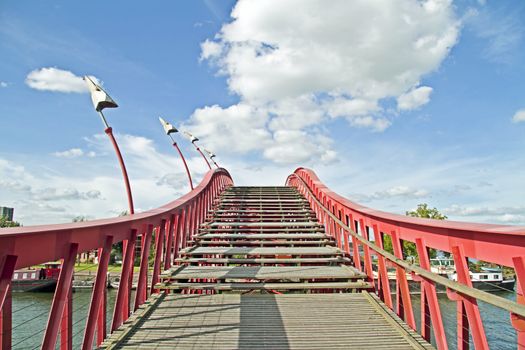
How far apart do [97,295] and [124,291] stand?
734 millimetres

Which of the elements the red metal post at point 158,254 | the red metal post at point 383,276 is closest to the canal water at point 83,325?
the red metal post at point 158,254

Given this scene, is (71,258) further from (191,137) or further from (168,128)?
(191,137)

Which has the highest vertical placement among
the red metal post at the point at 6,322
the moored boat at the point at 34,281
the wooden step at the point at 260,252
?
the wooden step at the point at 260,252

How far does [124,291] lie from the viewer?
13.5ft

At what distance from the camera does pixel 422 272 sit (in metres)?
3.00

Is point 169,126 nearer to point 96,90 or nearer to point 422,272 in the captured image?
point 96,90

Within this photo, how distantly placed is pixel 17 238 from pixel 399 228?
12.1 feet

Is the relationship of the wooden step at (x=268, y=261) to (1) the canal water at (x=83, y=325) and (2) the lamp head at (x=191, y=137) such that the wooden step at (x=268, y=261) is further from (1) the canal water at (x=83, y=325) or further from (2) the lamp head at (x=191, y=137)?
(2) the lamp head at (x=191, y=137)

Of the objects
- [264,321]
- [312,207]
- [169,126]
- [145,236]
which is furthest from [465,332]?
[169,126]

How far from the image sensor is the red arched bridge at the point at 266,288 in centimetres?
248

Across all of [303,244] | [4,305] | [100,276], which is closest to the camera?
[4,305]

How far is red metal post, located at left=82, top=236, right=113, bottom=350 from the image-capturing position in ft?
10.7

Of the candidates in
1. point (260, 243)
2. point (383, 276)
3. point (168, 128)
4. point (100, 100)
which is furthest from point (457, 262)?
point (168, 128)

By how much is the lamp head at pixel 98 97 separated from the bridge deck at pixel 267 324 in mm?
2865
